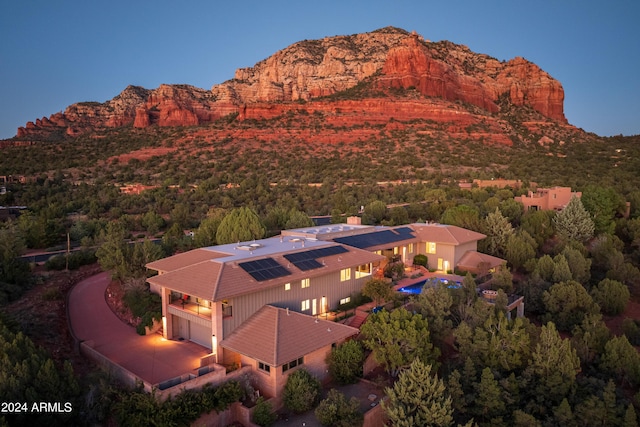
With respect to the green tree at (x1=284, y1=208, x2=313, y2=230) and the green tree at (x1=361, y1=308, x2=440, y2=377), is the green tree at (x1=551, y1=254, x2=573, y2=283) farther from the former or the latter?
the green tree at (x1=284, y1=208, x2=313, y2=230)

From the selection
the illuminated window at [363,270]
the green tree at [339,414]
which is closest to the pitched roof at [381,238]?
the illuminated window at [363,270]

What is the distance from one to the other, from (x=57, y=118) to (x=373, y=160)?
89.0 m

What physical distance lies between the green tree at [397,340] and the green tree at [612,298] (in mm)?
13407

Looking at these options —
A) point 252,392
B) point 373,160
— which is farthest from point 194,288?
point 373,160

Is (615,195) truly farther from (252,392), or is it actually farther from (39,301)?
(39,301)

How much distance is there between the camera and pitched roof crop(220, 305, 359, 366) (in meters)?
14.2

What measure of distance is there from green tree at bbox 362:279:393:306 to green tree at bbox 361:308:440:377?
347 cm

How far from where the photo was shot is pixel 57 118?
112062mm

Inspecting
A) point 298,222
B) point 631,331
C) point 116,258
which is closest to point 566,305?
point 631,331

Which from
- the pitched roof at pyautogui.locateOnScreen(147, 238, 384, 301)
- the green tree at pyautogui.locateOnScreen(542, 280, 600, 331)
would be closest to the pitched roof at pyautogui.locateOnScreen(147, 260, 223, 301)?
the pitched roof at pyautogui.locateOnScreen(147, 238, 384, 301)

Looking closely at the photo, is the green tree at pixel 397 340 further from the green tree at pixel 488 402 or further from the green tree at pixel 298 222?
the green tree at pixel 298 222

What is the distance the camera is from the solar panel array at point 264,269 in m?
17.0

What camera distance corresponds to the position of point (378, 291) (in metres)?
20.0

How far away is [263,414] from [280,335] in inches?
101
